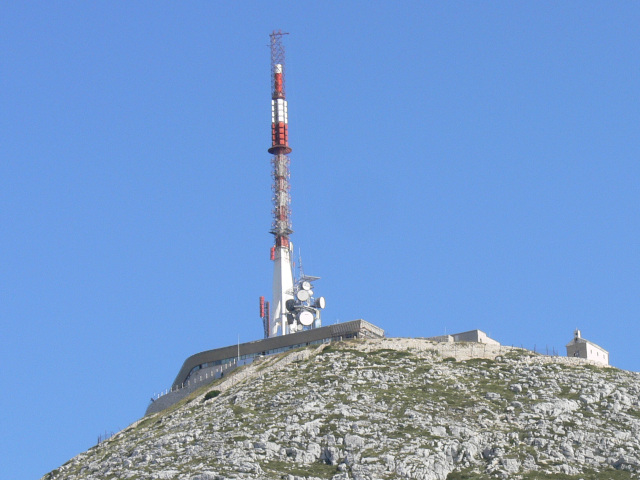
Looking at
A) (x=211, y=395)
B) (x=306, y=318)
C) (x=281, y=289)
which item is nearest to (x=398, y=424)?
(x=211, y=395)

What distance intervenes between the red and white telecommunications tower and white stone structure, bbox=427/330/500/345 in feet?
58.3

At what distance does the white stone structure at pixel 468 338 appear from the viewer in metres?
135

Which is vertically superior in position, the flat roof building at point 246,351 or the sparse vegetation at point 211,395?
the flat roof building at point 246,351

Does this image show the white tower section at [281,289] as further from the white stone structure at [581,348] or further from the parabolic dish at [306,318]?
the white stone structure at [581,348]

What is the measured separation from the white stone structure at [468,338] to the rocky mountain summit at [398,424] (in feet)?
21.5

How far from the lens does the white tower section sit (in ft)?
488

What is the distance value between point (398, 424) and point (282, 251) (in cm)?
5089

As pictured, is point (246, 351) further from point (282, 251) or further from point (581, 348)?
point (581, 348)

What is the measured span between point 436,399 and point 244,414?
54.5ft

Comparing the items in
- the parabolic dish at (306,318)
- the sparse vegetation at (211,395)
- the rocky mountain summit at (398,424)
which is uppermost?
the parabolic dish at (306,318)

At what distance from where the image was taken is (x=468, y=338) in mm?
136125

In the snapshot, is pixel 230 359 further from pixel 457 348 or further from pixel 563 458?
pixel 563 458

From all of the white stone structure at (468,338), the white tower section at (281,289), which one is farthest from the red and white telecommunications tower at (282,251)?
→ the white stone structure at (468,338)

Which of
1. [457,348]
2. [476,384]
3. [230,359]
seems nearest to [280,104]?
[230,359]
